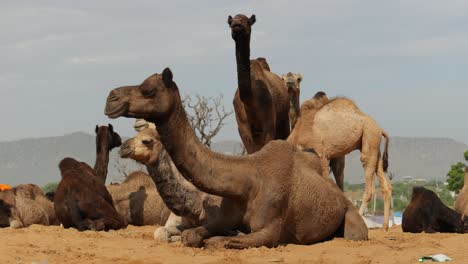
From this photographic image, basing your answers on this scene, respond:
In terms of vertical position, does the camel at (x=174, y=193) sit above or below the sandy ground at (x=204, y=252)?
above

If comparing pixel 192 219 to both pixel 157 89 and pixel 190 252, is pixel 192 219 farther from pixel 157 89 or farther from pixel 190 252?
pixel 157 89

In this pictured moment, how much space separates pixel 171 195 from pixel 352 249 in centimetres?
219

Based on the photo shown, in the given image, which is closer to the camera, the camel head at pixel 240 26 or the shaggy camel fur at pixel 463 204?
the camel head at pixel 240 26

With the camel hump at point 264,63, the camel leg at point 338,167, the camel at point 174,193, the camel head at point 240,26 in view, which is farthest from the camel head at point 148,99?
the camel leg at point 338,167

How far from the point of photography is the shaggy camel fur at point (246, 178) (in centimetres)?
881

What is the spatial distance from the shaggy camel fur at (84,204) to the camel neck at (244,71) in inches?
98.5

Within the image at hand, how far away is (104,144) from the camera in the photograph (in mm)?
16562

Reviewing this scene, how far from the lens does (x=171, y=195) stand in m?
10.2

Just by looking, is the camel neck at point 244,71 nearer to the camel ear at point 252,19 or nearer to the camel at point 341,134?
the camel ear at point 252,19

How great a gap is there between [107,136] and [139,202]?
225 cm

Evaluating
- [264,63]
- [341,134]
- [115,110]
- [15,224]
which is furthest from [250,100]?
[115,110]

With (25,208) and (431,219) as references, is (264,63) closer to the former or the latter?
(431,219)

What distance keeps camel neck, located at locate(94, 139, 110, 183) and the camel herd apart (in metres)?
0.04

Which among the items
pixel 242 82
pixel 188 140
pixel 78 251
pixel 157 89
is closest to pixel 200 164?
pixel 188 140
